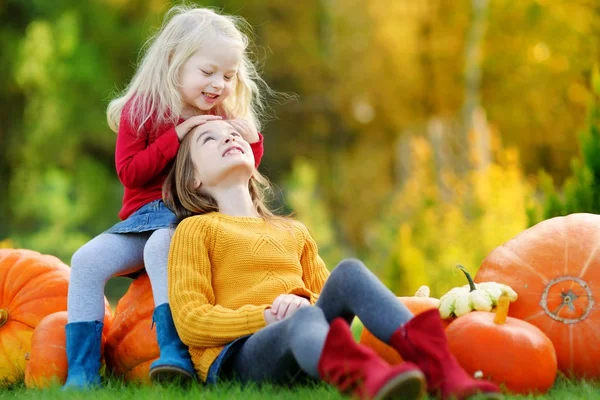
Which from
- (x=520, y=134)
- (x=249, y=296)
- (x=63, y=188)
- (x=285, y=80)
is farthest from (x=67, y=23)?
(x=249, y=296)

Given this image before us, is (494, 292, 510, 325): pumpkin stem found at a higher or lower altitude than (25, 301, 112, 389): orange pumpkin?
higher

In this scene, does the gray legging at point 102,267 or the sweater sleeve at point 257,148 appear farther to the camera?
the sweater sleeve at point 257,148

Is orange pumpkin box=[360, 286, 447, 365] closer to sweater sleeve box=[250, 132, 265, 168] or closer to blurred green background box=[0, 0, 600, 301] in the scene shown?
sweater sleeve box=[250, 132, 265, 168]

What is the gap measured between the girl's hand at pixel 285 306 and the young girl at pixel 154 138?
551 mm

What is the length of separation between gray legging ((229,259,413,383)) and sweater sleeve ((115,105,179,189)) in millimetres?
1038

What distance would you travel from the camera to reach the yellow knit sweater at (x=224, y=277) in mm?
3293

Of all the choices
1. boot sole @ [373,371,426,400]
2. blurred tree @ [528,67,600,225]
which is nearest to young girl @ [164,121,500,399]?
boot sole @ [373,371,426,400]

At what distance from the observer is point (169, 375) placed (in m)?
3.33

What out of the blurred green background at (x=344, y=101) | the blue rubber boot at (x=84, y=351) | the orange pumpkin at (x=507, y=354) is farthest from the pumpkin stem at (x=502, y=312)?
the blurred green background at (x=344, y=101)

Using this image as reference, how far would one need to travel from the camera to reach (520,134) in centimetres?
1558

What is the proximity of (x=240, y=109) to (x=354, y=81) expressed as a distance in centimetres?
1284

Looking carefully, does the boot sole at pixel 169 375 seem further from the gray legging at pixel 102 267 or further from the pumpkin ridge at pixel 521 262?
the pumpkin ridge at pixel 521 262

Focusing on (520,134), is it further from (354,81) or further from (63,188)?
(63,188)

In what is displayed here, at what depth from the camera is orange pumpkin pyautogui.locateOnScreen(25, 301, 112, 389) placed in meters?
3.70
